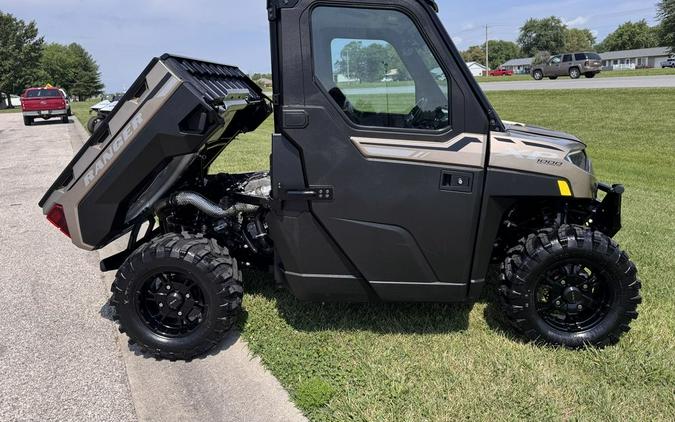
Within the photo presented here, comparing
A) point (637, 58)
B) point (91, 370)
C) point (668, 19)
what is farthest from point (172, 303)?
point (637, 58)

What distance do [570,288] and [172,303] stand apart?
2561 millimetres

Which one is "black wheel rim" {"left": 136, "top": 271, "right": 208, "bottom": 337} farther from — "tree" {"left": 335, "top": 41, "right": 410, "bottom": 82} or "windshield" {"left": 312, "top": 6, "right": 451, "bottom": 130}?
"tree" {"left": 335, "top": 41, "right": 410, "bottom": 82}

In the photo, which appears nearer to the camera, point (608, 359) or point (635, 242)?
point (608, 359)

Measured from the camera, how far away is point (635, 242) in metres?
5.19

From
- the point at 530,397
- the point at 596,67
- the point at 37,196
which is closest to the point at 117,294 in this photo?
the point at 530,397

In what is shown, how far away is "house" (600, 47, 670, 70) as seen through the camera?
3553 inches

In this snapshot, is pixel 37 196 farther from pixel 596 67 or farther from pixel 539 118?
pixel 596 67

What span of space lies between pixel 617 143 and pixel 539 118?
4.73 m

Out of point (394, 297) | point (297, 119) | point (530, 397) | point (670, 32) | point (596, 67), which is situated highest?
point (670, 32)

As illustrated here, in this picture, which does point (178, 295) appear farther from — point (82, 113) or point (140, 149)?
point (82, 113)

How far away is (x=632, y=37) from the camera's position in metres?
113

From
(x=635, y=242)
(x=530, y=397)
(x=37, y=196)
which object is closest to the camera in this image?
(x=530, y=397)

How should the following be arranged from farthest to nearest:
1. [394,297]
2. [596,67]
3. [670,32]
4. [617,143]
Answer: [670,32] < [596,67] < [617,143] < [394,297]

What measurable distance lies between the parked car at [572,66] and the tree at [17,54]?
170 ft
